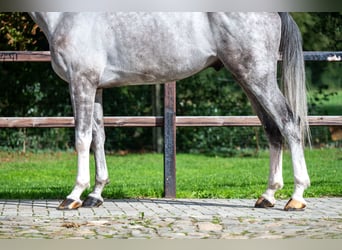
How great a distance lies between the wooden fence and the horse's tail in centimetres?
109

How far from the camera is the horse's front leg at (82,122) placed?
21.8ft

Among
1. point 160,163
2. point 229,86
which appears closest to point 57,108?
→ point 160,163

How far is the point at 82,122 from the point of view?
667cm

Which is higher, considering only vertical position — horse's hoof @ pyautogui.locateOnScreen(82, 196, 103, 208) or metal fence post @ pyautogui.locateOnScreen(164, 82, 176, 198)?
metal fence post @ pyautogui.locateOnScreen(164, 82, 176, 198)

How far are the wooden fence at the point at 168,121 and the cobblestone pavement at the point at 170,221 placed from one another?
708mm

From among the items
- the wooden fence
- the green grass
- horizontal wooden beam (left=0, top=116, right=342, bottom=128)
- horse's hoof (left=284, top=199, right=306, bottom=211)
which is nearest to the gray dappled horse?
horse's hoof (left=284, top=199, right=306, bottom=211)

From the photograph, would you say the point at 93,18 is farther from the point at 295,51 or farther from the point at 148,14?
the point at 295,51

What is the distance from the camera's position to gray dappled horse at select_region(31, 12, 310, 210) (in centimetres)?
655

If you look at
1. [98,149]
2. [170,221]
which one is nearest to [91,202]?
[98,149]

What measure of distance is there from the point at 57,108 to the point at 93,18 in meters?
7.26

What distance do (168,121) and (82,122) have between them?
4.72ft

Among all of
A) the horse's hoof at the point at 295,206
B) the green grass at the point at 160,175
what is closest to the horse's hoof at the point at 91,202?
the green grass at the point at 160,175

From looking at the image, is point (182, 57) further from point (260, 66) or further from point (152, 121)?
point (152, 121)

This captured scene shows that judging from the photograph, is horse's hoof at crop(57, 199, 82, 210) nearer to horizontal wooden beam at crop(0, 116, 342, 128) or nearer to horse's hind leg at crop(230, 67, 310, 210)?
horizontal wooden beam at crop(0, 116, 342, 128)
